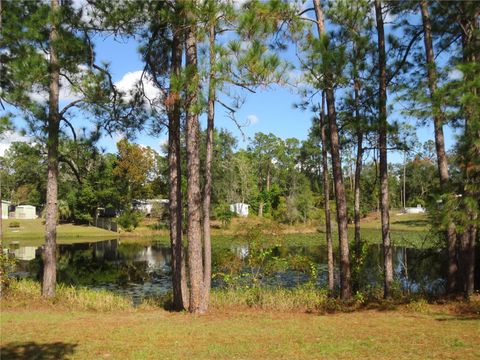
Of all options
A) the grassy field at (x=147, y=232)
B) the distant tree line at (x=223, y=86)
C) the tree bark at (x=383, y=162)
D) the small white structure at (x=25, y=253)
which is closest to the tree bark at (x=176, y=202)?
the distant tree line at (x=223, y=86)

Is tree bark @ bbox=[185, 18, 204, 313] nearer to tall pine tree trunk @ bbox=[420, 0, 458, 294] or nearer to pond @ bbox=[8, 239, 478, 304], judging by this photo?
pond @ bbox=[8, 239, 478, 304]

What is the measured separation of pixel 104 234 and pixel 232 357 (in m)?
43.2

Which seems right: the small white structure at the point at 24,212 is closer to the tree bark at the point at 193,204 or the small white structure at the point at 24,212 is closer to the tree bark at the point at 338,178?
the tree bark at the point at 193,204

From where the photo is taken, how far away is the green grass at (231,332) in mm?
6445

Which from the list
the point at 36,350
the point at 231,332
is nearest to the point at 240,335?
the point at 231,332

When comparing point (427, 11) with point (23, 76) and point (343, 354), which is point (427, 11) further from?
point (23, 76)

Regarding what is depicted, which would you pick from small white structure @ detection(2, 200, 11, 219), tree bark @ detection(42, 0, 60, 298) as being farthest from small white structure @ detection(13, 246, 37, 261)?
small white structure @ detection(2, 200, 11, 219)

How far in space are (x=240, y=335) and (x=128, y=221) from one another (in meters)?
42.8

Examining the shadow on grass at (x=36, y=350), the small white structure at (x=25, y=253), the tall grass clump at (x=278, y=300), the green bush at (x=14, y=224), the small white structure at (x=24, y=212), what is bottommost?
the small white structure at (x=25, y=253)

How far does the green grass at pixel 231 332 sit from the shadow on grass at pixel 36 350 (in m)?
0.01

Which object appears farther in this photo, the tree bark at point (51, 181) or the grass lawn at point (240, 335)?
the tree bark at point (51, 181)

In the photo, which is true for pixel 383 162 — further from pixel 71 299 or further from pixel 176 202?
pixel 71 299

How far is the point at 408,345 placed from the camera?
6762 millimetres

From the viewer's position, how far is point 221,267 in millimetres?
13422
